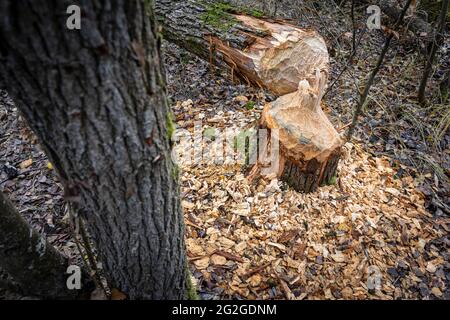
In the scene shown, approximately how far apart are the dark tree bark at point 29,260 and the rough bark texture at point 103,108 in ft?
1.39

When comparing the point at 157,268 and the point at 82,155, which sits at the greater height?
the point at 82,155

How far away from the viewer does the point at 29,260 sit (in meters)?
1.57

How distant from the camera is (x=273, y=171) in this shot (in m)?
2.57

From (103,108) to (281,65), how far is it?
7.88ft

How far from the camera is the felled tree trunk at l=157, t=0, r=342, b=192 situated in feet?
7.69

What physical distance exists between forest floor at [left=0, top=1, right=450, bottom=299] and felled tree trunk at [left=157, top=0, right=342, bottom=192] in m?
0.31

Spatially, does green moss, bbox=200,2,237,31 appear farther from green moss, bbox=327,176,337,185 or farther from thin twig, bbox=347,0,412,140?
green moss, bbox=327,176,337,185

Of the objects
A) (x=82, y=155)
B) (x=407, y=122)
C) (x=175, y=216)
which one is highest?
(x=82, y=155)

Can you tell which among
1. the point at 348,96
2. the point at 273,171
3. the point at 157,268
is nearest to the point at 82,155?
the point at 157,268

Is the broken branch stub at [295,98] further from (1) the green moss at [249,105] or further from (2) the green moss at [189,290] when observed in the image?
(2) the green moss at [189,290]

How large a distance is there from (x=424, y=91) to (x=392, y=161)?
1.31 meters

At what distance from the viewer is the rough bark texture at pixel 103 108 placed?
808mm

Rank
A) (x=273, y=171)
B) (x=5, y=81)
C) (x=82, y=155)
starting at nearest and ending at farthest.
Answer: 1. (x=5, y=81)
2. (x=82, y=155)
3. (x=273, y=171)
